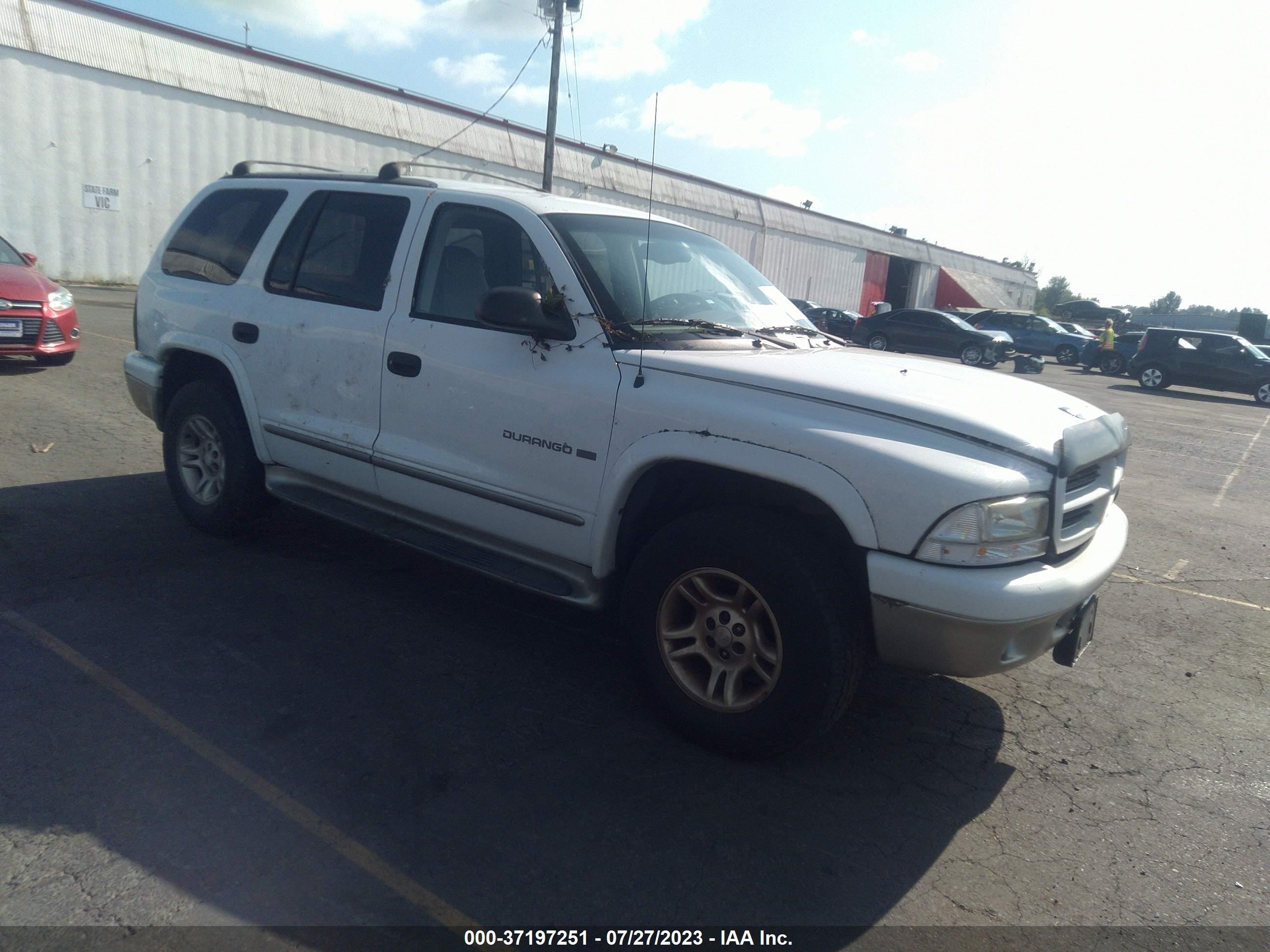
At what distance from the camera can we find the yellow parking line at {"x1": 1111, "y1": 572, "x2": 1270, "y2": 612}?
562 centimetres

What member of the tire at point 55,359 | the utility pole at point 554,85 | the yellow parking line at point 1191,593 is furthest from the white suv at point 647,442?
the utility pole at point 554,85

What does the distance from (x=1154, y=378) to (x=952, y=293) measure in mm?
28406

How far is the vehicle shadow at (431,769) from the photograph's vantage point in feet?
8.64

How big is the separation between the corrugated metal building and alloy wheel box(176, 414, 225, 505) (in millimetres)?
18721

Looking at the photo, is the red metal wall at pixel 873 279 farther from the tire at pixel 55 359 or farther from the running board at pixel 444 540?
the running board at pixel 444 540

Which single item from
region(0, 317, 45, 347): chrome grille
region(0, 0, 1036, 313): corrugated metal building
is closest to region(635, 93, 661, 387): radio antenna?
region(0, 317, 45, 347): chrome grille

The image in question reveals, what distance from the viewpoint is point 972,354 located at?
84.5 ft

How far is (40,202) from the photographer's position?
22.2 meters

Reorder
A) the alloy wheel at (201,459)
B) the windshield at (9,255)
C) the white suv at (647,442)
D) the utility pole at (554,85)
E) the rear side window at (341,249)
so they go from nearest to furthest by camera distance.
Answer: the white suv at (647,442)
the rear side window at (341,249)
the alloy wheel at (201,459)
the windshield at (9,255)
the utility pole at (554,85)

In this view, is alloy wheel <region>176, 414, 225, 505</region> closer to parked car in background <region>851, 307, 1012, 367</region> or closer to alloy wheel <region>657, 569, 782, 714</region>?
alloy wheel <region>657, 569, 782, 714</region>

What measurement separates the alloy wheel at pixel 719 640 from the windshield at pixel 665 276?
1125 millimetres

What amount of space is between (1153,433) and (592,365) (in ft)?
42.8

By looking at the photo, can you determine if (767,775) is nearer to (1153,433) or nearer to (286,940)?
(286,940)

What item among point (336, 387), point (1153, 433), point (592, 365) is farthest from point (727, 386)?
point (1153, 433)
